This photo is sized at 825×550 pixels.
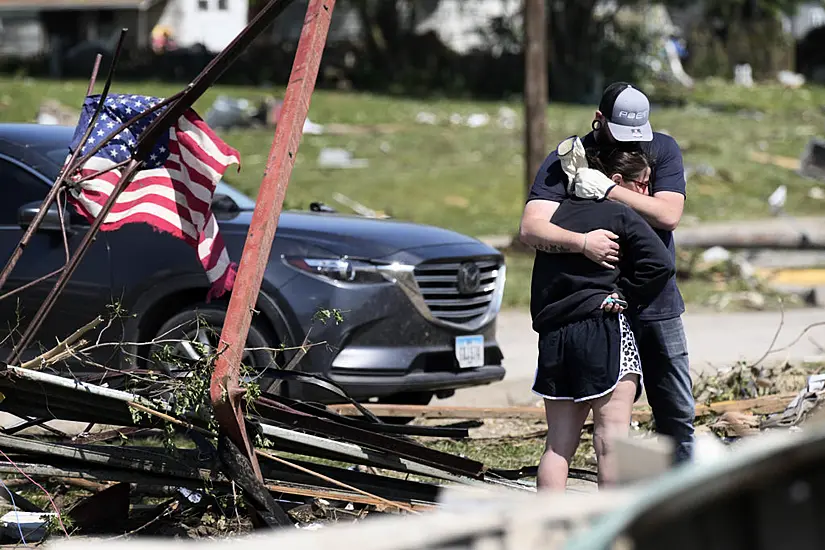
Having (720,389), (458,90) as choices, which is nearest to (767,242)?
(720,389)

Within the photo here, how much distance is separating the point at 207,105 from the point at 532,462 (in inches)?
898

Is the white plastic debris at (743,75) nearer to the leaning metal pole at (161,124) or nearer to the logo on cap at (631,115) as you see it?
the logo on cap at (631,115)

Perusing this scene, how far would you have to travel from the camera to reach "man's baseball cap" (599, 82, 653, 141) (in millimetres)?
4574

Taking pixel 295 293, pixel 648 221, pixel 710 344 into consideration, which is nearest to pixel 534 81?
pixel 710 344

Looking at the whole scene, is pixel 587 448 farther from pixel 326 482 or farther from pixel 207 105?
pixel 207 105

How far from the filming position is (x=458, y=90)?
3691 cm

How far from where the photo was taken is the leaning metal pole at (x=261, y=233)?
432cm

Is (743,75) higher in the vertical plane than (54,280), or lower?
higher

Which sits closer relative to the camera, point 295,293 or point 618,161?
point 618,161

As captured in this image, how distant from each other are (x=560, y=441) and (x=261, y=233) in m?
1.36

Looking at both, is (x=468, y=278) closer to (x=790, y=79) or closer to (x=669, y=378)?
(x=669, y=378)

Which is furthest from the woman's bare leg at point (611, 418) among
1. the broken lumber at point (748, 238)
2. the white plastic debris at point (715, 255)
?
the broken lumber at point (748, 238)

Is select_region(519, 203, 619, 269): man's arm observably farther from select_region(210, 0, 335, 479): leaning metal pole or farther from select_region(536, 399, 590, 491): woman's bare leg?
select_region(210, 0, 335, 479): leaning metal pole

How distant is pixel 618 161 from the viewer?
4.68 metres
